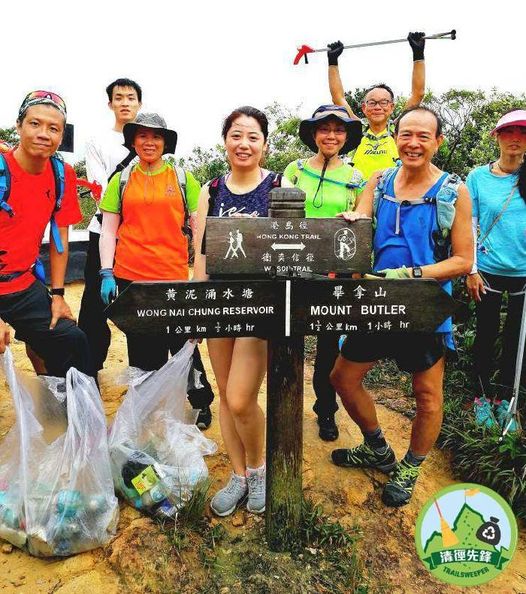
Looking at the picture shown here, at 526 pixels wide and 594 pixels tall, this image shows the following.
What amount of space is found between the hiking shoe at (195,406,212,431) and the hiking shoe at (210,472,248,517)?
0.90 meters

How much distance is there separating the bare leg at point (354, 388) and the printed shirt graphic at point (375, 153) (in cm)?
174

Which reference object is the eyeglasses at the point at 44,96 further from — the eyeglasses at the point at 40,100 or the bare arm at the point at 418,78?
the bare arm at the point at 418,78

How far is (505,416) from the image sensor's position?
3.39 m

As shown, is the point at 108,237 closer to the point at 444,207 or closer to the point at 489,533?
the point at 444,207

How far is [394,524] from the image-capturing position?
2.82 metres

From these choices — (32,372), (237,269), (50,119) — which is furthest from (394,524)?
(32,372)

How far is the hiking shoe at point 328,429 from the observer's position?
140 inches

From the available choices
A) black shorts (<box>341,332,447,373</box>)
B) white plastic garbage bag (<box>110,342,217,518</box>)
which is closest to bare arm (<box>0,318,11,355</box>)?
white plastic garbage bag (<box>110,342,217,518</box>)

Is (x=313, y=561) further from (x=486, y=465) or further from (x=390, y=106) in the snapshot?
(x=390, y=106)

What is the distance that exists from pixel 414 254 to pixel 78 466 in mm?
1915

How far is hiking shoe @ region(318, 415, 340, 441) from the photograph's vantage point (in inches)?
140

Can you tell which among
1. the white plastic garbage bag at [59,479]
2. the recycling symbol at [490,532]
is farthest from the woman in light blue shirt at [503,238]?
the white plastic garbage bag at [59,479]

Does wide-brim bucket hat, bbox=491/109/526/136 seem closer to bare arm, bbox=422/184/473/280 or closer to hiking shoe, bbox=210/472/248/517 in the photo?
bare arm, bbox=422/184/473/280

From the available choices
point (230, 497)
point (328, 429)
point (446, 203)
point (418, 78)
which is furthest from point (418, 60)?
point (230, 497)
